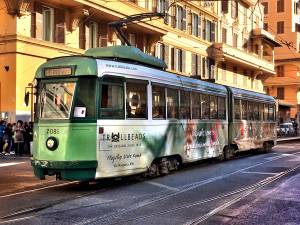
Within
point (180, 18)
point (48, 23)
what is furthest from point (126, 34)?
point (180, 18)

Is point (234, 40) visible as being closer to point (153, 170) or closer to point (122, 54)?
point (153, 170)

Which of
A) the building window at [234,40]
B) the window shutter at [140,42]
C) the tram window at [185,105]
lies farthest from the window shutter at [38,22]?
the building window at [234,40]

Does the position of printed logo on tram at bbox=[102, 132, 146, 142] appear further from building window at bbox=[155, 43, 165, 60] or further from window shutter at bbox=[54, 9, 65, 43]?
building window at bbox=[155, 43, 165, 60]

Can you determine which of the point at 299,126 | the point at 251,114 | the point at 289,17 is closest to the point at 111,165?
the point at 251,114

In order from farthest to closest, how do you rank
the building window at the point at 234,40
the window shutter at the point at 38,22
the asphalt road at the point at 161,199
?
1. the building window at the point at 234,40
2. the window shutter at the point at 38,22
3. the asphalt road at the point at 161,199

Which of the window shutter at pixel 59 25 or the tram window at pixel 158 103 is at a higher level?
the window shutter at pixel 59 25

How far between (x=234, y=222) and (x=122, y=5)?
20.9 m

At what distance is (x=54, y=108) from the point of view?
39.8 ft

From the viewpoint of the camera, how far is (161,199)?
1098cm

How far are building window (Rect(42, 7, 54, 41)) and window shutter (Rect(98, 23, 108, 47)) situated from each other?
12.8ft

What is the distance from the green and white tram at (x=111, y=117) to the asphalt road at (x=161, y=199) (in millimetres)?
597

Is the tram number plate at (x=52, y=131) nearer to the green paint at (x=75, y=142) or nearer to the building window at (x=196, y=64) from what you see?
the green paint at (x=75, y=142)

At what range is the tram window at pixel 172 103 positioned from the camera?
15.1 meters

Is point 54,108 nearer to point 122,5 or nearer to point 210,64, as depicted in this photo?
point 122,5
